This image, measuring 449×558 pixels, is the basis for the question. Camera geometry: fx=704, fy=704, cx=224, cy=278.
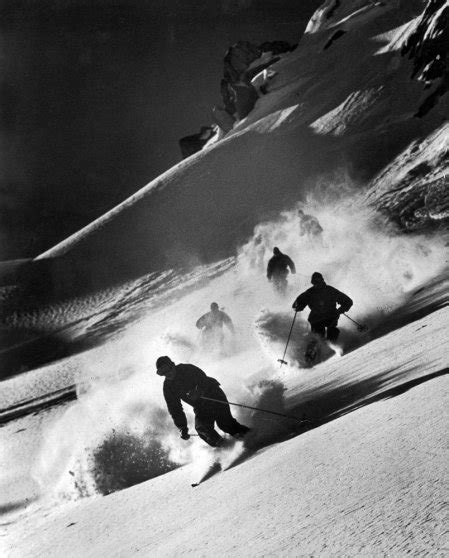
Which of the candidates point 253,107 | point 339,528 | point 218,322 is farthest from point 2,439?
point 253,107

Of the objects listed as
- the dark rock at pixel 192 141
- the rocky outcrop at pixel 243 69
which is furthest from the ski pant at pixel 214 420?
the dark rock at pixel 192 141

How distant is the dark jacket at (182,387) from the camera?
9.15m

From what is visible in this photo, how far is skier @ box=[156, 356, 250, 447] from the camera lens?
29.1ft

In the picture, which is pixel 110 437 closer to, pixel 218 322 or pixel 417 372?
pixel 417 372

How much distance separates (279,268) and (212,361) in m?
4.65

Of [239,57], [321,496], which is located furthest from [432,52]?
[239,57]

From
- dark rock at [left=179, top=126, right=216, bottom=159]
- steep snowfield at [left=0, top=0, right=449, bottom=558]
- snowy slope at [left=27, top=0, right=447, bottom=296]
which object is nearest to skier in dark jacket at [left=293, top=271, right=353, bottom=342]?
steep snowfield at [left=0, top=0, right=449, bottom=558]

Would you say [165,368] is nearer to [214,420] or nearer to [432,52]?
[214,420]

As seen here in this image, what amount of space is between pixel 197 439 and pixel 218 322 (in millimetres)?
9690

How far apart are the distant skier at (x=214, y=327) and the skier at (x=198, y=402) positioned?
32.2ft

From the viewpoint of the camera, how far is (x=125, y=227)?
8012 centimetres

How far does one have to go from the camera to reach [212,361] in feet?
60.4

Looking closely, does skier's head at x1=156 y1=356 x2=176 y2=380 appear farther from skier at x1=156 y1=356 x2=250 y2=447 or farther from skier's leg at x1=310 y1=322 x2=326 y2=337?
skier's leg at x1=310 y1=322 x2=326 y2=337

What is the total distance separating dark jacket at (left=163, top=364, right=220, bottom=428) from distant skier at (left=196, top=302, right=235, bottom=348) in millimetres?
9820
